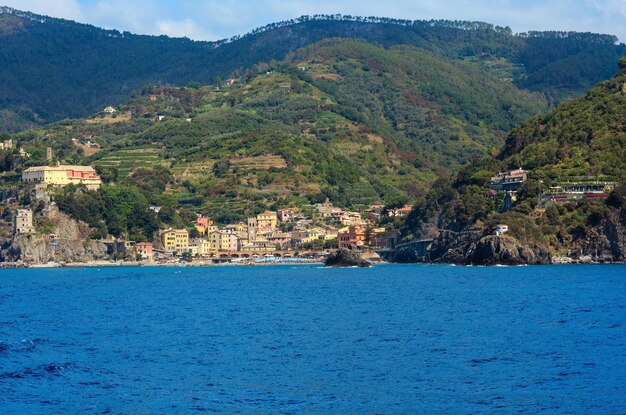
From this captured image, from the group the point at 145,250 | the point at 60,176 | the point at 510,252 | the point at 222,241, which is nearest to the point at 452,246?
the point at 510,252

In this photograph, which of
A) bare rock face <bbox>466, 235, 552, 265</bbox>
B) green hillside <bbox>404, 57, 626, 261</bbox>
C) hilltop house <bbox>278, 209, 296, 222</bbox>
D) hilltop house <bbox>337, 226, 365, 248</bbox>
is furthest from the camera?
hilltop house <bbox>278, 209, 296, 222</bbox>

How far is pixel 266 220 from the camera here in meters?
163

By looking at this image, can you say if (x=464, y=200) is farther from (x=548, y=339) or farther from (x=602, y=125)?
(x=548, y=339)

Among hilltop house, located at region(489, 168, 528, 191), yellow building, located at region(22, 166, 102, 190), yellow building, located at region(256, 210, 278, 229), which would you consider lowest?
yellow building, located at region(256, 210, 278, 229)

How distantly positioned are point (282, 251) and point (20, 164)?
39217 mm

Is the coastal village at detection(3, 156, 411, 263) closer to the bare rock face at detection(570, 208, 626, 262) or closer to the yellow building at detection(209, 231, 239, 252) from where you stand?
the yellow building at detection(209, 231, 239, 252)

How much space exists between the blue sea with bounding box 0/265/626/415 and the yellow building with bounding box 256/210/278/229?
82.8 m

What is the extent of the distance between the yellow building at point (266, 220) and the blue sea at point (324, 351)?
82.8m

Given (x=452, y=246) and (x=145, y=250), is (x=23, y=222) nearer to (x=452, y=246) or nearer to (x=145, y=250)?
(x=145, y=250)

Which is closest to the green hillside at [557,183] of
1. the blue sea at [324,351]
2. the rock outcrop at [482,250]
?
the rock outcrop at [482,250]

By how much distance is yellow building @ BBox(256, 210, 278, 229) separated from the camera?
162500 millimetres

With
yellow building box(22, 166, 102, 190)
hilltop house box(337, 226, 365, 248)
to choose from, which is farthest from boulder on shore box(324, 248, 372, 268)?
yellow building box(22, 166, 102, 190)

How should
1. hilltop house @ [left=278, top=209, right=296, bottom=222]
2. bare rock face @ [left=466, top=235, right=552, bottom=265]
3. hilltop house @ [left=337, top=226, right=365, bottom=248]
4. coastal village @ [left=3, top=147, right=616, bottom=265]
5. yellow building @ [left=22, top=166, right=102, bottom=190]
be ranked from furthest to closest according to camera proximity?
hilltop house @ [left=278, top=209, right=296, bottom=222] < yellow building @ [left=22, top=166, right=102, bottom=190] < hilltop house @ [left=337, top=226, right=365, bottom=248] < coastal village @ [left=3, top=147, right=616, bottom=265] < bare rock face @ [left=466, top=235, right=552, bottom=265]

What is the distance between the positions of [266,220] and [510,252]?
6291cm
